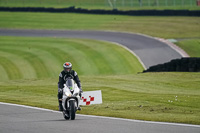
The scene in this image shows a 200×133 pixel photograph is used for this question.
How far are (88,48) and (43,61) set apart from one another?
6558 millimetres

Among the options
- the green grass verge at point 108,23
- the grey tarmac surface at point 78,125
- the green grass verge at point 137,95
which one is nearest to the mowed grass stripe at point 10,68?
the green grass verge at point 137,95

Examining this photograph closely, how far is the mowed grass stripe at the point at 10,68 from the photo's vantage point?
109 ft

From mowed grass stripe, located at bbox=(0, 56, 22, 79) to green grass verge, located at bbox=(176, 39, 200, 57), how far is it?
51.7 ft

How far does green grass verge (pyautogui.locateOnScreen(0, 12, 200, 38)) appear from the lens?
53.9m

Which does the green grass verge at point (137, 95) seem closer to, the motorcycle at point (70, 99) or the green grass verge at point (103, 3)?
the motorcycle at point (70, 99)

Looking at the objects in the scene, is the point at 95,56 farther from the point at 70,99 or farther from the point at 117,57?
the point at 70,99

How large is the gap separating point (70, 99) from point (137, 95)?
6.91 meters

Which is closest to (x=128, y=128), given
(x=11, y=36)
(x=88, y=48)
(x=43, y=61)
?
(x=43, y=61)

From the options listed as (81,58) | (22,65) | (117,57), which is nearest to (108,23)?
(117,57)

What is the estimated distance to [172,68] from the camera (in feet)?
98.8

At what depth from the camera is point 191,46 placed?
146 feet

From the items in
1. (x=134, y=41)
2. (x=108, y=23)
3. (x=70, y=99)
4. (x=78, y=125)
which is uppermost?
(x=108, y=23)

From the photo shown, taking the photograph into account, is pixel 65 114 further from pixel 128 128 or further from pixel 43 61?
pixel 43 61

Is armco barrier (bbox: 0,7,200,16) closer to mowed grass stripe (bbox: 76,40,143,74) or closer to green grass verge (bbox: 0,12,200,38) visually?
green grass verge (bbox: 0,12,200,38)
